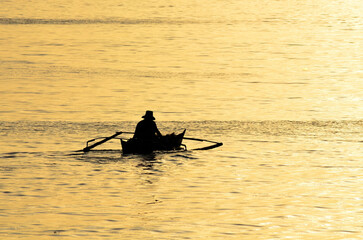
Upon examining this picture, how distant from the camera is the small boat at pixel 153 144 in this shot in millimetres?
30000

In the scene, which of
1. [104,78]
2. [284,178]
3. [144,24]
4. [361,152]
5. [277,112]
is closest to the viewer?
[284,178]

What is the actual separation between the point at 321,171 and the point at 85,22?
7218 cm

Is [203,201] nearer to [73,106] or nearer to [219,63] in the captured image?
[73,106]

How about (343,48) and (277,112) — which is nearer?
(277,112)

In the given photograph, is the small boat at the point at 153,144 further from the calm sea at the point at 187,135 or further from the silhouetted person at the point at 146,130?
the calm sea at the point at 187,135

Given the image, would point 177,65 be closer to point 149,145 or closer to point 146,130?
point 149,145

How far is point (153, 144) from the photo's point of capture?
99.6 ft

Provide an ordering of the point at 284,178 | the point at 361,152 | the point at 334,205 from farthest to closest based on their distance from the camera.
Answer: the point at 361,152 → the point at 284,178 → the point at 334,205

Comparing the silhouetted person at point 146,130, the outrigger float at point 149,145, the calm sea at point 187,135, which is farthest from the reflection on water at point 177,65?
the silhouetted person at point 146,130

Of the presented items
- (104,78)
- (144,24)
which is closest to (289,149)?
(104,78)

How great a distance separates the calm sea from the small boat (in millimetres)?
296

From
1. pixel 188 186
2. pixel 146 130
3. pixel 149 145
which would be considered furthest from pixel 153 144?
pixel 188 186

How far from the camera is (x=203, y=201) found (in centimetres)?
2434

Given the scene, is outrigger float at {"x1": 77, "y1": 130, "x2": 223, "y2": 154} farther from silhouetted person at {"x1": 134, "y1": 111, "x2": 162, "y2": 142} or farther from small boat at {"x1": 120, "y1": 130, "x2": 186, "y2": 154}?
silhouetted person at {"x1": 134, "y1": 111, "x2": 162, "y2": 142}
